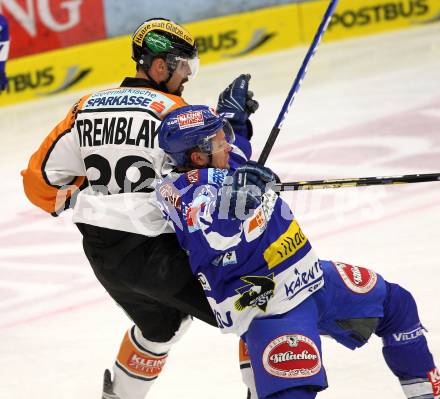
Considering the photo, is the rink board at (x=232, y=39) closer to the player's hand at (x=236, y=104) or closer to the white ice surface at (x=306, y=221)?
the white ice surface at (x=306, y=221)

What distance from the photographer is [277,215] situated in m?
3.69

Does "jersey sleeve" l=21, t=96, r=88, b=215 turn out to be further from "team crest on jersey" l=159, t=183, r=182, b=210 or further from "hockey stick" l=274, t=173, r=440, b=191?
"hockey stick" l=274, t=173, r=440, b=191

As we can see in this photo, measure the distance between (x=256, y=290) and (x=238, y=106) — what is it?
747 mm

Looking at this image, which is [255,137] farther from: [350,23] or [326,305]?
[326,305]

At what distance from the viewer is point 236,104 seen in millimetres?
4082

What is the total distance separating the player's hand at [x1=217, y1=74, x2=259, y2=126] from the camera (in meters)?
4.08

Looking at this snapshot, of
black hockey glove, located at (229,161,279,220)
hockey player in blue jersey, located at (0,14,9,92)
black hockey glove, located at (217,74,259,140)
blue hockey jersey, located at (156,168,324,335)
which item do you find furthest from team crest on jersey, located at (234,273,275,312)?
hockey player in blue jersey, located at (0,14,9,92)

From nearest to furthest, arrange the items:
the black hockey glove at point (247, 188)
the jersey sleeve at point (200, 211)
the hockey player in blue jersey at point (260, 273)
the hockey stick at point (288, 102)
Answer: the black hockey glove at point (247, 188) < the jersey sleeve at point (200, 211) < the hockey player in blue jersey at point (260, 273) < the hockey stick at point (288, 102)

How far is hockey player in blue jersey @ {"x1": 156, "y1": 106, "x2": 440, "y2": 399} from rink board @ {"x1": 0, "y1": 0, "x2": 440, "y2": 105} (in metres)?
5.96

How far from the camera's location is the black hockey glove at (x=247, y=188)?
3.26 metres

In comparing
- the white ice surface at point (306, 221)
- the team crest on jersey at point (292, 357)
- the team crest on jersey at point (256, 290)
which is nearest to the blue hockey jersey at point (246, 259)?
the team crest on jersey at point (256, 290)

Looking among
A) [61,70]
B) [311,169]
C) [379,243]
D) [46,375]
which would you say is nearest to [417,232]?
[379,243]

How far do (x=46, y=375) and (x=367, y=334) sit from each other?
1.64 meters

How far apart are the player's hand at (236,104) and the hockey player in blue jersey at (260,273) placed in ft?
1.01
